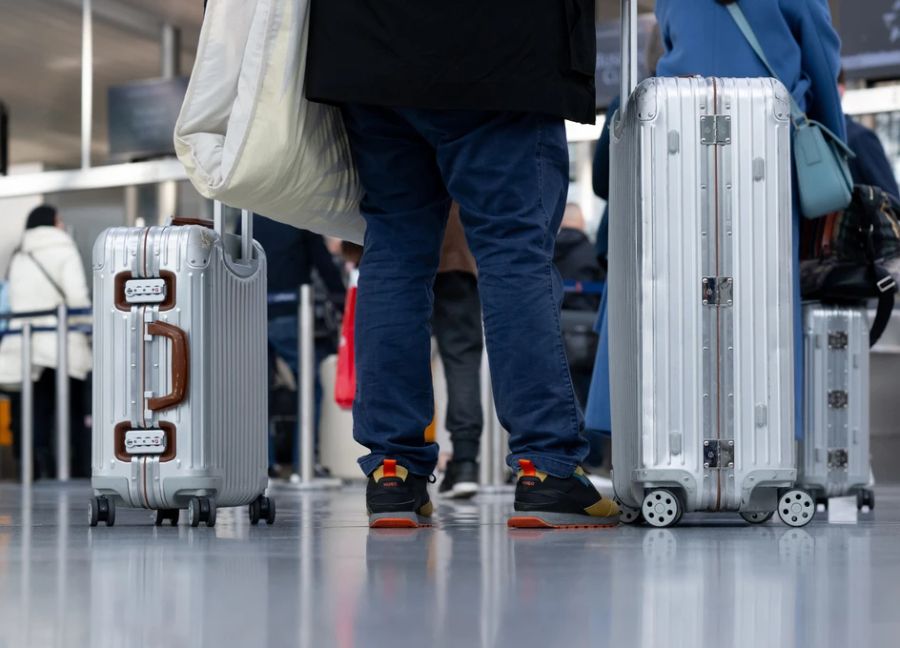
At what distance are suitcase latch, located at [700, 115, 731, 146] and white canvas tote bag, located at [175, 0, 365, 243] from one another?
26.1 inches

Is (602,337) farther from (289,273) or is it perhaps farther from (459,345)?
(289,273)

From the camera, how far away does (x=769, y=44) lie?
291 cm

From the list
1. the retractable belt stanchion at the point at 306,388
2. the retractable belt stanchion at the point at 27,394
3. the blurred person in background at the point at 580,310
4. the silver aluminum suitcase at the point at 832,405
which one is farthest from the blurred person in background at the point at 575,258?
the retractable belt stanchion at the point at 27,394

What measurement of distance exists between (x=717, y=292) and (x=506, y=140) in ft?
1.46

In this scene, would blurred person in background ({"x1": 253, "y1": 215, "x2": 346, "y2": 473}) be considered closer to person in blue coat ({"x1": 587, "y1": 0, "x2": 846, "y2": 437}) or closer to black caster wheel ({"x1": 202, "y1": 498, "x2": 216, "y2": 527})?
person in blue coat ({"x1": 587, "y1": 0, "x2": 846, "y2": 437})

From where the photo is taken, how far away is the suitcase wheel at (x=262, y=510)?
271 cm

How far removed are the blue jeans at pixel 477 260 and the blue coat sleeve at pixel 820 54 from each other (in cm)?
77

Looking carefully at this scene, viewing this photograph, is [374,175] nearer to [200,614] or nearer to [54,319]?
[200,614]

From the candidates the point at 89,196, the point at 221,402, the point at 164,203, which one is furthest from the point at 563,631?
the point at 89,196

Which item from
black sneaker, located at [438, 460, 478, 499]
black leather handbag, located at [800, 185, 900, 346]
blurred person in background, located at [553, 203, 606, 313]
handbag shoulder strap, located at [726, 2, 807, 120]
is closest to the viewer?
handbag shoulder strap, located at [726, 2, 807, 120]

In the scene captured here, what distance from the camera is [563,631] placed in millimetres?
1080

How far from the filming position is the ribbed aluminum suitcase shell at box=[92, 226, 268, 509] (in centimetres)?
260

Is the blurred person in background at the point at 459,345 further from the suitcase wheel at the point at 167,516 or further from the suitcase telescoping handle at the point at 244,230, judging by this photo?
the suitcase wheel at the point at 167,516

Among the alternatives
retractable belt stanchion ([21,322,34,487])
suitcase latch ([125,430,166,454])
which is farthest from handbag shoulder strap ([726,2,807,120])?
retractable belt stanchion ([21,322,34,487])
